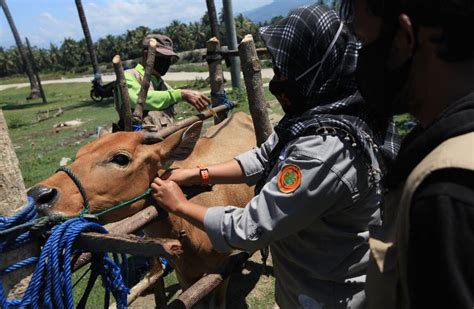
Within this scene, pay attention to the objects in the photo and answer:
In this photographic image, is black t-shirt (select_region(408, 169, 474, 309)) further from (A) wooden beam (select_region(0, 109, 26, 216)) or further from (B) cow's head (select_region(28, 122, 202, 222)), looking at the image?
(B) cow's head (select_region(28, 122, 202, 222))

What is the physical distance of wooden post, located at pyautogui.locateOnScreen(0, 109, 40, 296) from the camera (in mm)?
1530

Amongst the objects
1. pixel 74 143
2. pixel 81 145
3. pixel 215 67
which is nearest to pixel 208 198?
pixel 215 67

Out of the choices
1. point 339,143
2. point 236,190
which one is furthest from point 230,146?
point 339,143

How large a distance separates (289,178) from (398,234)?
2.75 feet

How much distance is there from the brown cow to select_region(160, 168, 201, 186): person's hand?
0.18 meters

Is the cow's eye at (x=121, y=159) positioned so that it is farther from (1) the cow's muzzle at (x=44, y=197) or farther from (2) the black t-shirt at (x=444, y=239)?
(2) the black t-shirt at (x=444, y=239)

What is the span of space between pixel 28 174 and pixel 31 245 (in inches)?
372

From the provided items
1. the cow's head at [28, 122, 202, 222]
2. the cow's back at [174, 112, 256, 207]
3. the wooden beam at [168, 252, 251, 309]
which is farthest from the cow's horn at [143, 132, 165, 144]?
the wooden beam at [168, 252, 251, 309]

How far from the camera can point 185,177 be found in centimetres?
284

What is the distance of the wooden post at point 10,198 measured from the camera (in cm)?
153

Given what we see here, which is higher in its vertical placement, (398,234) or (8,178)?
(8,178)

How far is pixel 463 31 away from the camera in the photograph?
0.99 metres

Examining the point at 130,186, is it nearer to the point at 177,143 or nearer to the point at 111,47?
the point at 177,143

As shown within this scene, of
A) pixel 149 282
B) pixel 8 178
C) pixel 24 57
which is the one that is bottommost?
pixel 149 282
